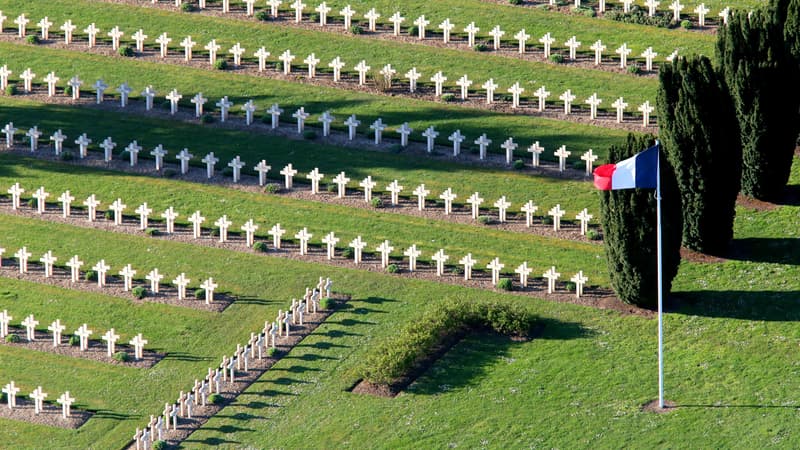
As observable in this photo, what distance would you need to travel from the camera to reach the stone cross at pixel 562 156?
85.3m

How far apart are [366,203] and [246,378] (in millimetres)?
13171

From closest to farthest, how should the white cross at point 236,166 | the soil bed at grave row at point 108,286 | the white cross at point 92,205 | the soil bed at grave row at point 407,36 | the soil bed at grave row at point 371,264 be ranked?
the soil bed at grave row at point 371,264 < the soil bed at grave row at point 108,286 < the white cross at point 92,205 < the white cross at point 236,166 < the soil bed at grave row at point 407,36

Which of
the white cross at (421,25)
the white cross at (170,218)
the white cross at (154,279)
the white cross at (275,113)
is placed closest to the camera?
the white cross at (154,279)

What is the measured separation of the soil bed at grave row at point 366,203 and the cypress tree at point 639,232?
5.31m

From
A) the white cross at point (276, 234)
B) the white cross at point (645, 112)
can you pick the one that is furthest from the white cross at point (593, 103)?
the white cross at point (276, 234)

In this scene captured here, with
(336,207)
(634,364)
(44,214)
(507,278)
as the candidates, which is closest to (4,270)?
(44,214)

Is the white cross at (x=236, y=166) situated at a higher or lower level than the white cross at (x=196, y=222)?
higher

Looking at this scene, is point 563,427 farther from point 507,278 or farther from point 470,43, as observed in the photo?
point 470,43

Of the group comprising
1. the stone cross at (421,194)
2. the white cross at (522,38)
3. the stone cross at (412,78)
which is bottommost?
the stone cross at (421,194)

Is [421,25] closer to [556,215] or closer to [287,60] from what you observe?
[287,60]

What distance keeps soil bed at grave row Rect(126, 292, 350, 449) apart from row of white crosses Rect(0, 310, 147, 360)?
149 inches

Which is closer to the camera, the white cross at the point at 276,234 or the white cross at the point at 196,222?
the white cross at the point at 276,234

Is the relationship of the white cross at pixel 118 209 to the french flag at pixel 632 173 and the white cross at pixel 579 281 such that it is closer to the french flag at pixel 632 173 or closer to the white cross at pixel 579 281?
the white cross at pixel 579 281

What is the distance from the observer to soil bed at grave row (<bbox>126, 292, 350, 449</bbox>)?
2788 inches
